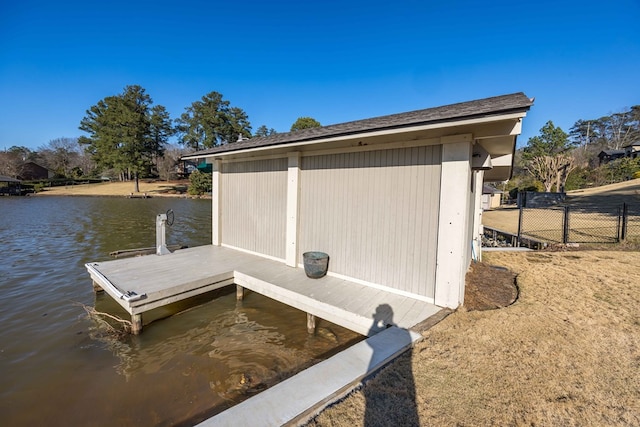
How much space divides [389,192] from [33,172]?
238ft

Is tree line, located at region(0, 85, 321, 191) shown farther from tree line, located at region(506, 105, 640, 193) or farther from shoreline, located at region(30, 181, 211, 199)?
tree line, located at region(506, 105, 640, 193)

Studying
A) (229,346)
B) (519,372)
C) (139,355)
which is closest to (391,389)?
(519,372)

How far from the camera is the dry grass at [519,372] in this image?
2.15m

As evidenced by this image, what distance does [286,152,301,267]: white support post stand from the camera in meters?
5.85

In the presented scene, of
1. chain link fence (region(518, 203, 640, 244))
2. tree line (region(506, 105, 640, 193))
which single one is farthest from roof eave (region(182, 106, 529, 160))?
Result: tree line (region(506, 105, 640, 193))

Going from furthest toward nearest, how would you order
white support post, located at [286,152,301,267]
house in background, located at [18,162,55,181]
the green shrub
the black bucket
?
house in background, located at [18,162,55,181], the green shrub, white support post, located at [286,152,301,267], the black bucket

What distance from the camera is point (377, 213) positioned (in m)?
4.77

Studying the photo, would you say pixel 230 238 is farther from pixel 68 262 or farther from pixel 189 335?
pixel 68 262

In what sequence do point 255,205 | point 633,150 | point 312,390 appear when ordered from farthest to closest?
point 633,150, point 255,205, point 312,390

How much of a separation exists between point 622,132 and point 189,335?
6827cm

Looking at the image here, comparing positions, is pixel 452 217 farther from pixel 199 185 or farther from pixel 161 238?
pixel 199 185

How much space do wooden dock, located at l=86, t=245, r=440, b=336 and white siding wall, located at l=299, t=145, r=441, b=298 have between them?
0.37 m

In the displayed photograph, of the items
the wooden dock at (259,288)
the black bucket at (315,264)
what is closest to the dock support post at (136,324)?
the wooden dock at (259,288)

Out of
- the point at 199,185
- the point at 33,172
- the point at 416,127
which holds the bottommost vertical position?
the point at 199,185
